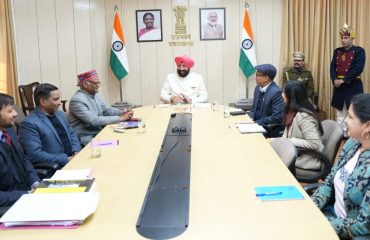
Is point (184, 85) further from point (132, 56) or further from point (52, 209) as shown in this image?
point (52, 209)

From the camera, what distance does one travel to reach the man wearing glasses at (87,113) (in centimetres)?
367

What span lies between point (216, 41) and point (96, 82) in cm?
270

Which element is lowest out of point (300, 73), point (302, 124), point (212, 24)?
point (302, 124)

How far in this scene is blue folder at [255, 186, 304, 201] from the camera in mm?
1718

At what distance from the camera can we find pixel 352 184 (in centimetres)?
175

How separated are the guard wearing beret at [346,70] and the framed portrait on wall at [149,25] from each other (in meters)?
2.60

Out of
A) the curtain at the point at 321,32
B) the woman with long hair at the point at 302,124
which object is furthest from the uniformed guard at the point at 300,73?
the woman with long hair at the point at 302,124

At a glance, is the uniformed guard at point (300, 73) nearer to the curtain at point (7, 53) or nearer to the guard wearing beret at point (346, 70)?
the guard wearing beret at point (346, 70)

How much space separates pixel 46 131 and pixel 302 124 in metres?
1.93

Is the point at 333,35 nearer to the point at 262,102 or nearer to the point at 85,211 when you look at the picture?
the point at 262,102

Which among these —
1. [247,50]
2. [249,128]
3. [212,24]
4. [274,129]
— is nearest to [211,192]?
[249,128]

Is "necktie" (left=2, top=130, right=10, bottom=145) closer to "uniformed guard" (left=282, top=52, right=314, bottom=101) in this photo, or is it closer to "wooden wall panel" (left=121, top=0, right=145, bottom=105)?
"wooden wall panel" (left=121, top=0, right=145, bottom=105)

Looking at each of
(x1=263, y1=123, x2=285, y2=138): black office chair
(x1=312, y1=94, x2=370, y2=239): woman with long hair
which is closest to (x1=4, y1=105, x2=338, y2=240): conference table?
(x1=312, y1=94, x2=370, y2=239): woman with long hair

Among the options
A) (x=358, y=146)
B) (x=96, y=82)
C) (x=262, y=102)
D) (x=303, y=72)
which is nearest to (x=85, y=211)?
(x=358, y=146)
